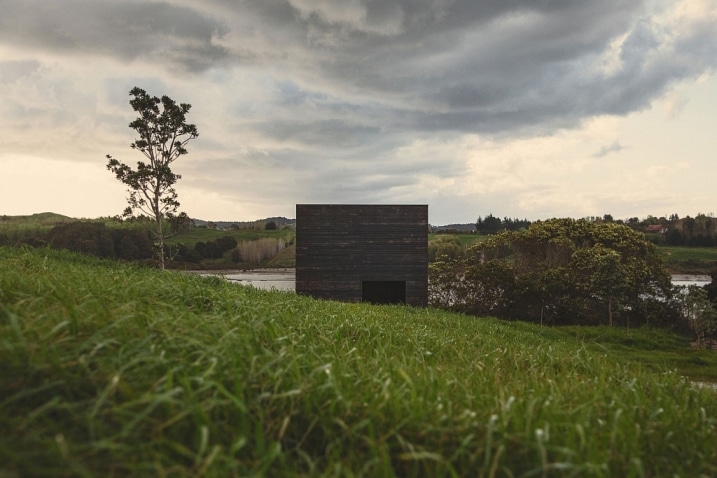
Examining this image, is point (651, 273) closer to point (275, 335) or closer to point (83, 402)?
point (275, 335)

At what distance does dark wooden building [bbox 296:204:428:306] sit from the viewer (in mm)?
19953

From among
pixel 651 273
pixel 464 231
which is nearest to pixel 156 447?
pixel 651 273

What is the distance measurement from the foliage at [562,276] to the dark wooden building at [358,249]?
3.52 m

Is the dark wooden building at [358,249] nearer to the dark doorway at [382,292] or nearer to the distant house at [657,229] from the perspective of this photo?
the dark doorway at [382,292]

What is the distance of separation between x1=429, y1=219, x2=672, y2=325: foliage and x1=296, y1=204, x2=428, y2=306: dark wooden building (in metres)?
3.52

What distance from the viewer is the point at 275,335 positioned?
12.9 ft

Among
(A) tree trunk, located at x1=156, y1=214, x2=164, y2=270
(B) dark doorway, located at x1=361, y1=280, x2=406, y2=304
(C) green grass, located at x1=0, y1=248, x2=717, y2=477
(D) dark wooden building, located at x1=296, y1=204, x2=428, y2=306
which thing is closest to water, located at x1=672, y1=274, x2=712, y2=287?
(D) dark wooden building, located at x1=296, y1=204, x2=428, y2=306

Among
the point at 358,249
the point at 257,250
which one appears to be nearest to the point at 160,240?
the point at 358,249

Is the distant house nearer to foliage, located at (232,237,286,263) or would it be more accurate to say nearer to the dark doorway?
the dark doorway

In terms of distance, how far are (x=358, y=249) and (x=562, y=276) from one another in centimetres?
893

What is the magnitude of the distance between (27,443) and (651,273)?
23.1 meters

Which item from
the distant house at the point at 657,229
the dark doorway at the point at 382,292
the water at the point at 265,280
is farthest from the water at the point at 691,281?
the water at the point at 265,280

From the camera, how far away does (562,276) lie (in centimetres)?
2073

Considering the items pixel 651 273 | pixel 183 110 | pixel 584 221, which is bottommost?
pixel 651 273
